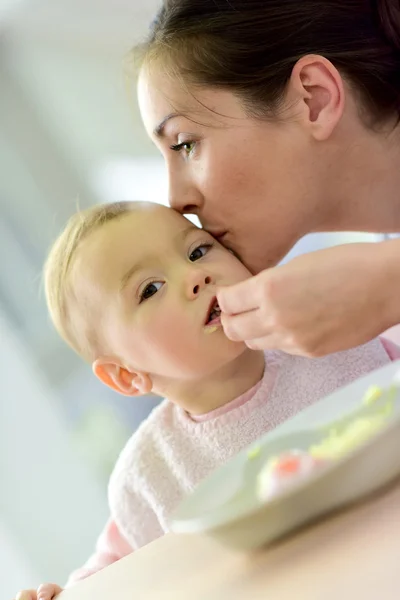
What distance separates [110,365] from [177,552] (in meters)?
0.50

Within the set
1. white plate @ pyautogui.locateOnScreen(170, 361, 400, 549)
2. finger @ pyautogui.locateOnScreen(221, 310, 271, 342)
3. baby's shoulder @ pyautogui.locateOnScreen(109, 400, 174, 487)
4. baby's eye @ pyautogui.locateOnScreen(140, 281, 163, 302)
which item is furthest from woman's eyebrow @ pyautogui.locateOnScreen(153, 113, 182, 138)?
white plate @ pyautogui.locateOnScreen(170, 361, 400, 549)

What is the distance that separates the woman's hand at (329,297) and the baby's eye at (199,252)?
0.76 ft

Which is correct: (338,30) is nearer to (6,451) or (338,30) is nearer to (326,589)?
(326,589)

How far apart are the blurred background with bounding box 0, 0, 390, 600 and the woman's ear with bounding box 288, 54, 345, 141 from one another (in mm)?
1094

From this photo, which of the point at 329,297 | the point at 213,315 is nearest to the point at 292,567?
the point at 329,297

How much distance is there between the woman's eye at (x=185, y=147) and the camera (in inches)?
48.5

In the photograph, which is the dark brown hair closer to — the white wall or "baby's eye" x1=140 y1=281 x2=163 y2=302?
"baby's eye" x1=140 y1=281 x2=163 y2=302

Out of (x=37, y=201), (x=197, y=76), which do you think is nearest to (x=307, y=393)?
(x=197, y=76)

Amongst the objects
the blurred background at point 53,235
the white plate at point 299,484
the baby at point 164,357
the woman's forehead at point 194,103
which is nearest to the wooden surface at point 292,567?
the white plate at point 299,484

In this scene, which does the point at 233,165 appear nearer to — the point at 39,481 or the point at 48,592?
the point at 48,592

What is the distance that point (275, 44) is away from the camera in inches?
47.0

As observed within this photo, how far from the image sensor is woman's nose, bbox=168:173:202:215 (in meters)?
1.24

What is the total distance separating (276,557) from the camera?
67 centimetres

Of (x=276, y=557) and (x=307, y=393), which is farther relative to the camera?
(x=307, y=393)
